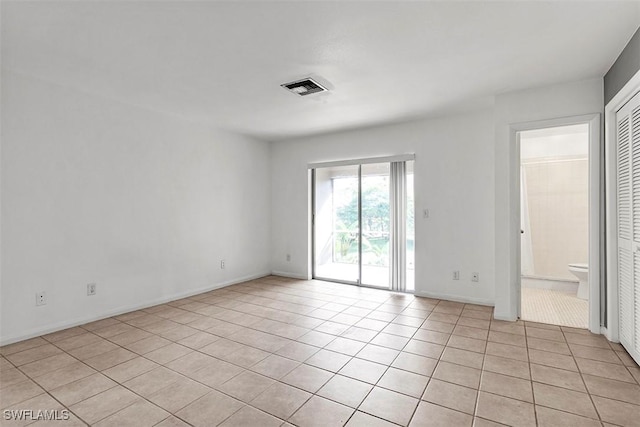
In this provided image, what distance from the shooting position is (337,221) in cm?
583

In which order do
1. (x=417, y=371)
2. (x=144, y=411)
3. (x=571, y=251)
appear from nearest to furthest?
(x=144, y=411) → (x=417, y=371) → (x=571, y=251)

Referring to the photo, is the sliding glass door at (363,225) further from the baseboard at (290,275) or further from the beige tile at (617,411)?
the beige tile at (617,411)

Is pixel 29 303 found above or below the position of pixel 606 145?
below

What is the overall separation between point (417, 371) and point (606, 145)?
2704 mm

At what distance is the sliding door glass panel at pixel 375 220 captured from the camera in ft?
16.5

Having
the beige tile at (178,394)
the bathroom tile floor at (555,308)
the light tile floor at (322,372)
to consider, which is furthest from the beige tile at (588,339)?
the beige tile at (178,394)

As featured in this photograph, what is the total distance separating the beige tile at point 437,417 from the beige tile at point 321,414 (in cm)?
40

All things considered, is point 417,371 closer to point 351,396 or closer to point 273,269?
point 351,396

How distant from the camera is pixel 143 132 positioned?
3928 millimetres

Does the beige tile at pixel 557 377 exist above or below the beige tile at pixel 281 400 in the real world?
above

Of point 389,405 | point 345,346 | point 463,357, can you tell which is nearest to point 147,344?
point 345,346

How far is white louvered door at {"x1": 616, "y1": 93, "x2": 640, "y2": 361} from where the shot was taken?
8.07 feet

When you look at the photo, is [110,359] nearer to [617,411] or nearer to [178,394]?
[178,394]

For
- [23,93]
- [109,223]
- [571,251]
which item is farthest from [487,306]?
[23,93]
